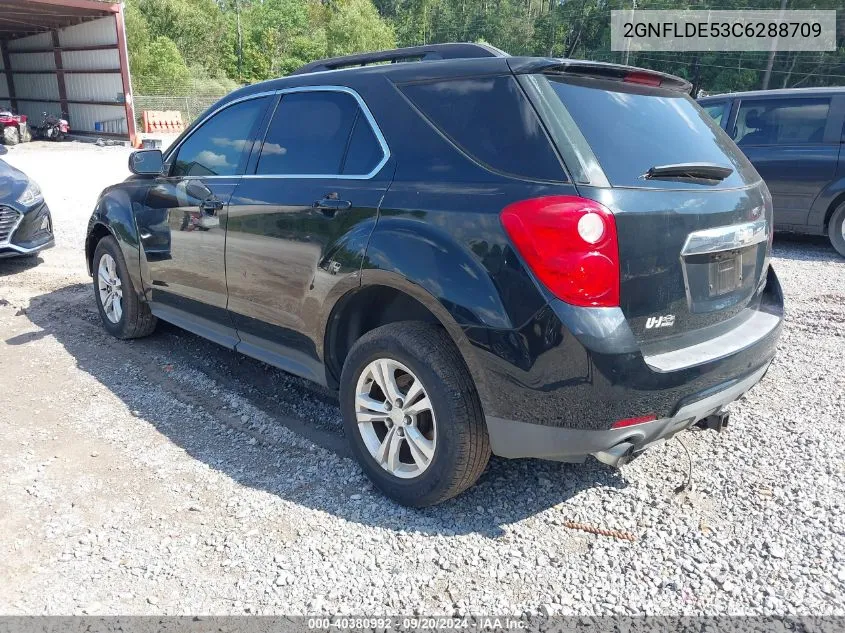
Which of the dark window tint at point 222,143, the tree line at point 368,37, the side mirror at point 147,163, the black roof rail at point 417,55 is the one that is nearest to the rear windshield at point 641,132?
the black roof rail at point 417,55

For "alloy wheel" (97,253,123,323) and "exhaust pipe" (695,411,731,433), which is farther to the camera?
"alloy wheel" (97,253,123,323)

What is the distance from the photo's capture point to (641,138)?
2707mm

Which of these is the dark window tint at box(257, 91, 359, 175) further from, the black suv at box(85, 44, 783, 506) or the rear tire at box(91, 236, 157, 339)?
the rear tire at box(91, 236, 157, 339)

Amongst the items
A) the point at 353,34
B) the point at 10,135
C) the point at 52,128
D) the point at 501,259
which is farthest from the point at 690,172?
the point at 353,34

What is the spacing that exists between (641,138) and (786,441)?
1.89m

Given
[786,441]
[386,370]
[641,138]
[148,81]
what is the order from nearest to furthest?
[641,138] → [386,370] → [786,441] → [148,81]

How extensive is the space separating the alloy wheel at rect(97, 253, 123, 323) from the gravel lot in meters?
0.84

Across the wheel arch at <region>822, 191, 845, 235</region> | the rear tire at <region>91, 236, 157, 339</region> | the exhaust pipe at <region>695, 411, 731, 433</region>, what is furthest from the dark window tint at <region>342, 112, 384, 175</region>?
the wheel arch at <region>822, 191, 845, 235</region>

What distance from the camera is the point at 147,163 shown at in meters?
4.43

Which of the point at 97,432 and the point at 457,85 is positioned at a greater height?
the point at 457,85

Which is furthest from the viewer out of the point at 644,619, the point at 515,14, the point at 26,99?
the point at 515,14

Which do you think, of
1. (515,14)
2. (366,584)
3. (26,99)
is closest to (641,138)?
(366,584)

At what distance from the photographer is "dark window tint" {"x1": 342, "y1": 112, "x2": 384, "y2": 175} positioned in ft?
9.91

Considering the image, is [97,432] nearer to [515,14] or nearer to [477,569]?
[477,569]
